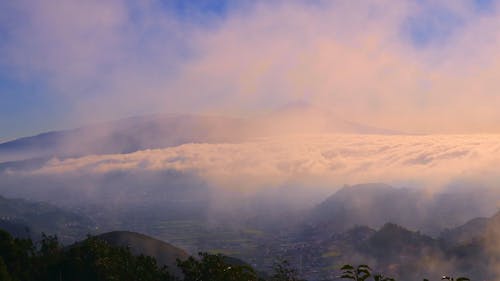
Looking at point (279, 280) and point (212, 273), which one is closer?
point (212, 273)

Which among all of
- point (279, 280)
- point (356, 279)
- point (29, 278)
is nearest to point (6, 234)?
point (29, 278)

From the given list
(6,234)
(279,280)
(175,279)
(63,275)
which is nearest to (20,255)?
(6,234)

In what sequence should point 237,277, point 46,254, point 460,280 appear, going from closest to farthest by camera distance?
point 460,280 < point 237,277 < point 46,254

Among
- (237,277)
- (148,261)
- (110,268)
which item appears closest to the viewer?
(237,277)

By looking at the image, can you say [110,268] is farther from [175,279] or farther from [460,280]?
[460,280]

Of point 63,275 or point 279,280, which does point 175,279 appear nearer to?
point 279,280

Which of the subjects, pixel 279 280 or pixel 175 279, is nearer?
pixel 279 280

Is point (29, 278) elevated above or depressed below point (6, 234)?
below

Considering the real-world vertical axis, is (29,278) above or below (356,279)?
below

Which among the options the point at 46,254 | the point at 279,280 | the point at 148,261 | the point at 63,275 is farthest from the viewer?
the point at 46,254
